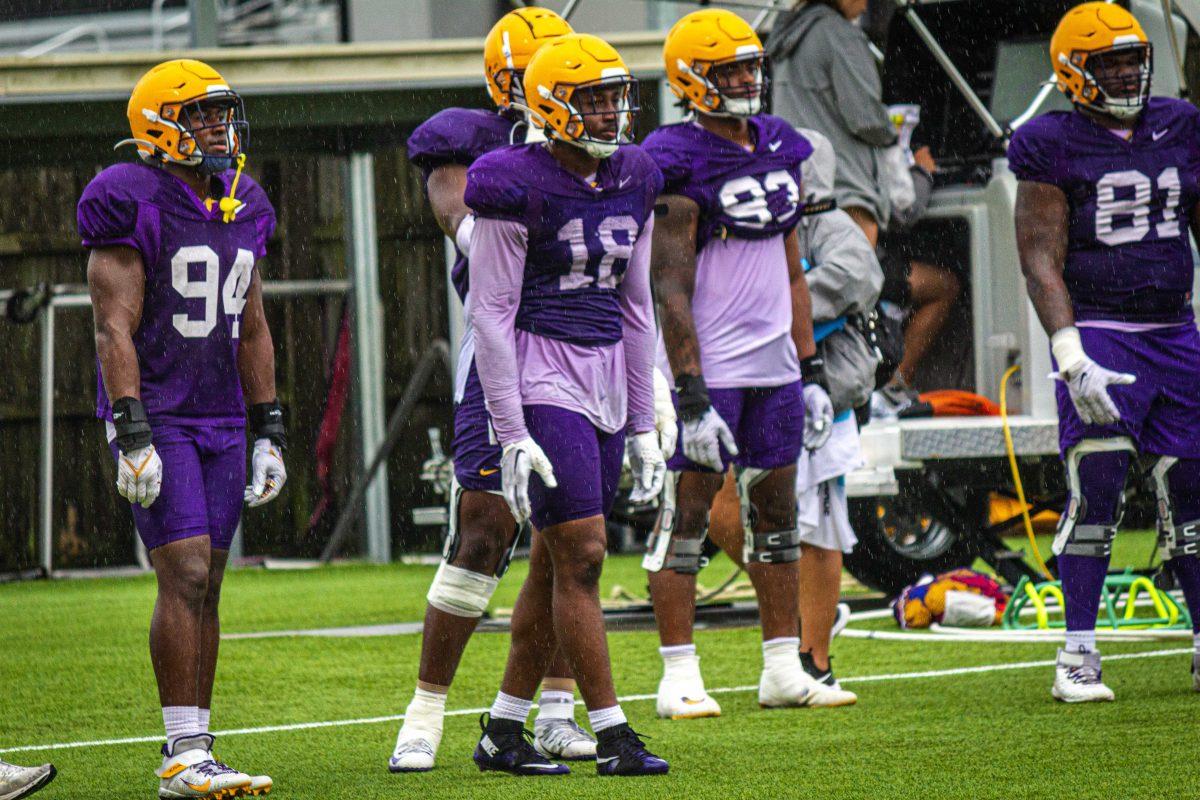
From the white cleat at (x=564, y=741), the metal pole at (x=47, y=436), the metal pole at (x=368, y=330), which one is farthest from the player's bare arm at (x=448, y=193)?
the metal pole at (x=368, y=330)

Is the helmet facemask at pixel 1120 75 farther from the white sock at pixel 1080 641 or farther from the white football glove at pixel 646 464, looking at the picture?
the white football glove at pixel 646 464

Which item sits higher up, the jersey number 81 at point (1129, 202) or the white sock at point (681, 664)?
the jersey number 81 at point (1129, 202)

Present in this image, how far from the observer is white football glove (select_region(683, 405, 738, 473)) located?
19.7 ft

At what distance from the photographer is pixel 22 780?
15.3 feet

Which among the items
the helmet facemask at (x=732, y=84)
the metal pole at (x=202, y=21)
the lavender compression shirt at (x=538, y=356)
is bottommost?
the lavender compression shirt at (x=538, y=356)

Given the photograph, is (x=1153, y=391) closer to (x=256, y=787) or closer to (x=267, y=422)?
(x=267, y=422)

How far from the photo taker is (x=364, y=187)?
47.2 feet

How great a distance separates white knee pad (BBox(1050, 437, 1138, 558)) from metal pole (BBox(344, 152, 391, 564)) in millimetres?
8626

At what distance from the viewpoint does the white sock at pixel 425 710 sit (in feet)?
17.2

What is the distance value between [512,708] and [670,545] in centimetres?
125

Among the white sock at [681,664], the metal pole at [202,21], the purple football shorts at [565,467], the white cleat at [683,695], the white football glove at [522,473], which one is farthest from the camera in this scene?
the metal pole at [202,21]

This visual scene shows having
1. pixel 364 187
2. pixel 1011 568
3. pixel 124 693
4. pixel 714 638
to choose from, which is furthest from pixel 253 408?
pixel 364 187

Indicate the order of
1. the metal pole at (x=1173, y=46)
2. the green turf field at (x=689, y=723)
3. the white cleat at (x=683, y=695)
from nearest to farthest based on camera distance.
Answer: the green turf field at (x=689, y=723) → the white cleat at (x=683, y=695) → the metal pole at (x=1173, y=46)

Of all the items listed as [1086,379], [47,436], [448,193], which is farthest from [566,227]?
[47,436]
